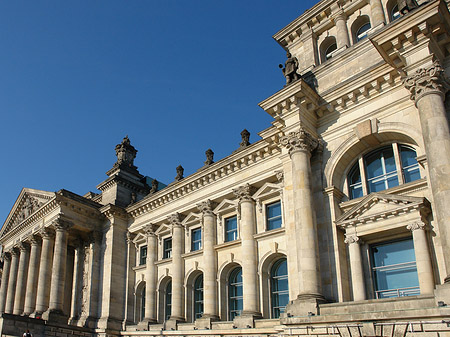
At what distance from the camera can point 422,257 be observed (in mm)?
15422

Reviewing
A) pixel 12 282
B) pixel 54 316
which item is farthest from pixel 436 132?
pixel 12 282

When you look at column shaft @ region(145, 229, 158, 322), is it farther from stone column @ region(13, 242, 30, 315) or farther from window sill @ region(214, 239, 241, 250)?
stone column @ region(13, 242, 30, 315)

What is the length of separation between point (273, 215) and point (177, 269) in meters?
7.63

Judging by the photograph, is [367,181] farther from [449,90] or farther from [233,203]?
[233,203]

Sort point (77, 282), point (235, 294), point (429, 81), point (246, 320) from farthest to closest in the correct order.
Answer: point (77, 282) < point (235, 294) < point (246, 320) < point (429, 81)

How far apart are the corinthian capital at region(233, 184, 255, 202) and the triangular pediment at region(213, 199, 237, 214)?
3.05 feet

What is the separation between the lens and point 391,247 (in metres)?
17.3

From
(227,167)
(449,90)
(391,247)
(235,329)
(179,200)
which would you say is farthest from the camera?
(179,200)

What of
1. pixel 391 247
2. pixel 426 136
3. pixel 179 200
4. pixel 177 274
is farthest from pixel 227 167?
pixel 426 136

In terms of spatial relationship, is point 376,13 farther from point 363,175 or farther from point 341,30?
point 363,175

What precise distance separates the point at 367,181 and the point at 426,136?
14.3ft

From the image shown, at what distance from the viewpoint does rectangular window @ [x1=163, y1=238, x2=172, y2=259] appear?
99.6 feet

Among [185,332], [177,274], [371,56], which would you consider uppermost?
[371,56]

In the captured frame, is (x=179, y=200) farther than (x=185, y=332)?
Yes
